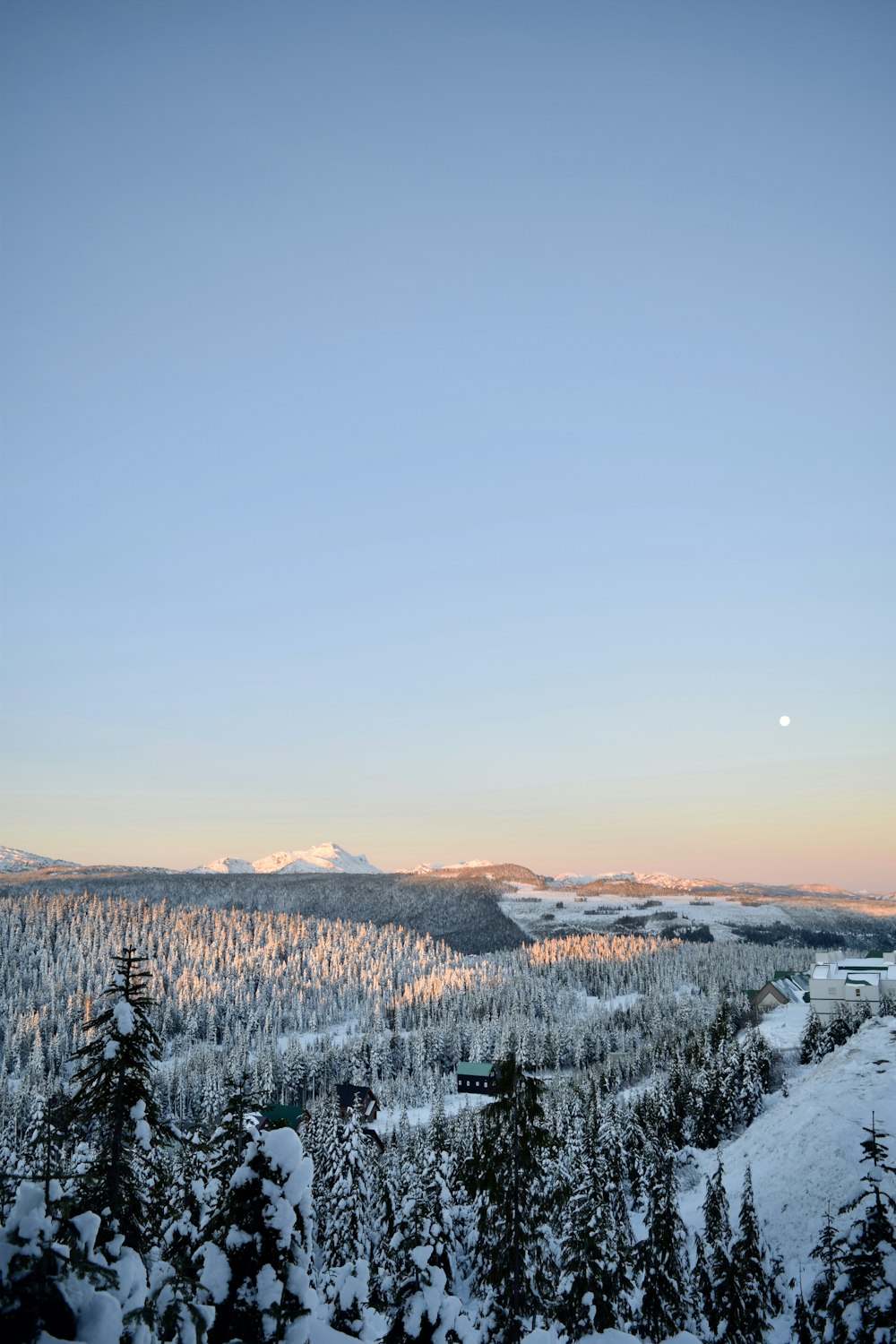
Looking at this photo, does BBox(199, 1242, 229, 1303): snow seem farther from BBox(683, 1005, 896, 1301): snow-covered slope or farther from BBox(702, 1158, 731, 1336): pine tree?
BBox(683, 1005, 896, 1301): snow-covered slope

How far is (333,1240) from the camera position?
113ft

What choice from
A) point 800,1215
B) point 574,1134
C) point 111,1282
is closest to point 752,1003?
point 574,1134

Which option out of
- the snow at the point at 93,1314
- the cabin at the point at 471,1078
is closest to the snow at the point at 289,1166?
the snow at the point at 93,1314

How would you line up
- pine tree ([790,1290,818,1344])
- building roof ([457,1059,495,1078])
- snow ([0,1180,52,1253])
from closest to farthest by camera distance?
snow ([0,1180,52,1253])
pine tree ([790,1290,818,1344])
building roof ([457,1059,495,1078])

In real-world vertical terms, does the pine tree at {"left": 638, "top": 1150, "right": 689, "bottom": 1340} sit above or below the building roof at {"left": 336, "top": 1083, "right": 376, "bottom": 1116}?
above

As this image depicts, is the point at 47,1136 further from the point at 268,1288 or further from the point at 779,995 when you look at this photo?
the point at 779,995

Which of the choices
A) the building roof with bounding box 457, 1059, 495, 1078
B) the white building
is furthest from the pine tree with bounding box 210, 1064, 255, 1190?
the building roof with bounding box 457, 1059, 495, 1078

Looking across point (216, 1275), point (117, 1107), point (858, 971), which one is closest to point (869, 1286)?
point (216, 1275)

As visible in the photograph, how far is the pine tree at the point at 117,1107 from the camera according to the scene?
55.1 ft

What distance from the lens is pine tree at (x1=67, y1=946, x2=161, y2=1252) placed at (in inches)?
661

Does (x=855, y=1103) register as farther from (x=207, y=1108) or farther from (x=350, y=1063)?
(x=350, y=1063)

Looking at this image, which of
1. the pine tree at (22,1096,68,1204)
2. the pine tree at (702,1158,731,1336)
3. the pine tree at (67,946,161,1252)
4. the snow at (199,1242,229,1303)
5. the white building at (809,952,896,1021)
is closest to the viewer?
the snow at (199,1242,229,1303)

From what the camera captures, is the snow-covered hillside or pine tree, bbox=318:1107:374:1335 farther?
the snow-covered hillside

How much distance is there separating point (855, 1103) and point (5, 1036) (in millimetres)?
188567
